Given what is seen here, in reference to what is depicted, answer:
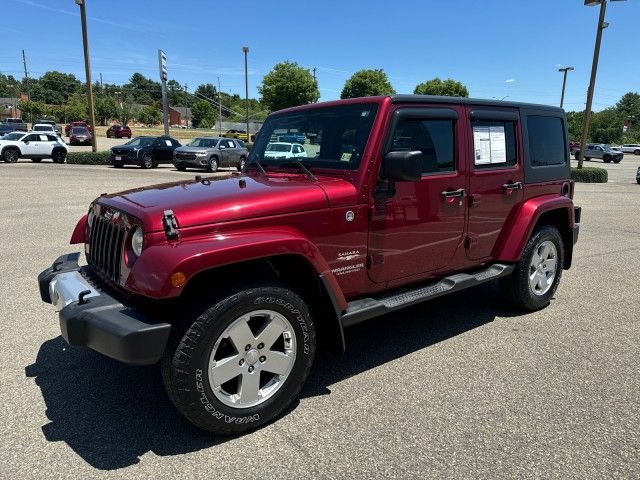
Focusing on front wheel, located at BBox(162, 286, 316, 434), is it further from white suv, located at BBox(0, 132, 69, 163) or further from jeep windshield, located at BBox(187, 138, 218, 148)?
white suv, located at BBox(0, 132, 69, 163)

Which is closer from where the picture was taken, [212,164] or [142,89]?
[212,164]

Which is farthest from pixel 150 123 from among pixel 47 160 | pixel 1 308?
pixel 1 308

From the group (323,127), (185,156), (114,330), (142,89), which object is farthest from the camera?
(142,89)

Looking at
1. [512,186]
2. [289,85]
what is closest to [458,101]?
[512,186]

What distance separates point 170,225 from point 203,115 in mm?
126327

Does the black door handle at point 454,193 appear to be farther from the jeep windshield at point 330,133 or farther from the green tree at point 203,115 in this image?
the green tree at point 203,115

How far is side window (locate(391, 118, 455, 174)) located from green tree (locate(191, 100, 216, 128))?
110324 mm

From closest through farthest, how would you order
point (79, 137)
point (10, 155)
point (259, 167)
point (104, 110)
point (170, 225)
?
1. point (170, 225)
2. point (259, 167)
3. point (10, 155)
4. point (79, 137)
5. point (104, 110)

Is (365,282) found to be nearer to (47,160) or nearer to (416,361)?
(416,361)

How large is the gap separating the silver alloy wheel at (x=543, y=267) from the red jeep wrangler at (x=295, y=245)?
0.18 metres

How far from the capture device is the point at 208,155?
889 inches

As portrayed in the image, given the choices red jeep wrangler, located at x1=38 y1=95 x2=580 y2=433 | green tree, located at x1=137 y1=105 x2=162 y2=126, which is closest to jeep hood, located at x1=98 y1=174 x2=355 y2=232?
red jeep wrangler, located at x1=38 y1=95 x2=580 y2=433

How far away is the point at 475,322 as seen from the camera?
4.61 m

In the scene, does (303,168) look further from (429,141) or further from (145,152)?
(145,152)
